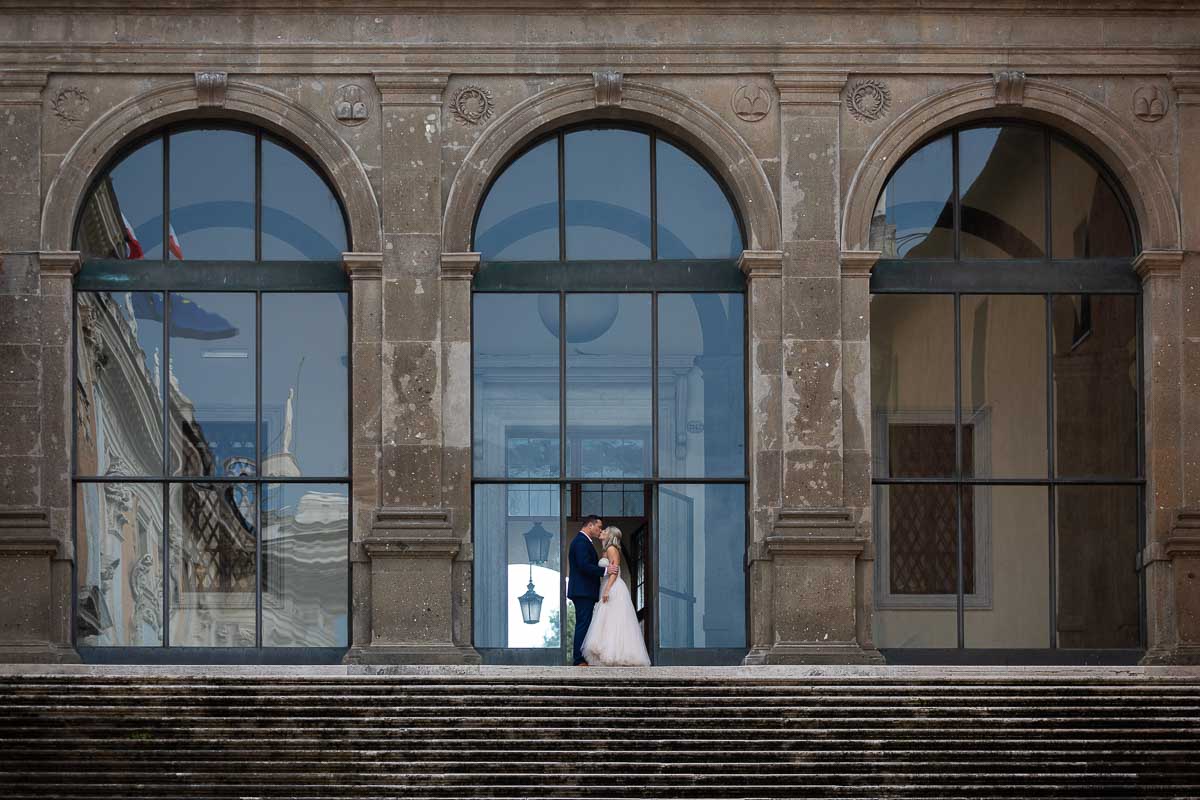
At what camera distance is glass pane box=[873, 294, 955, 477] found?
1172 inches

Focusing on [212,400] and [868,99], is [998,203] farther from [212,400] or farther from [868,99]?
[212,400]

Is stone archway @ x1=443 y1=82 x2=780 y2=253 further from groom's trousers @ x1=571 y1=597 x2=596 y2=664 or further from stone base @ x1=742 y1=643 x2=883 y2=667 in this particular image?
stone base @ x1=742 y1=643 x2=883 y2=667

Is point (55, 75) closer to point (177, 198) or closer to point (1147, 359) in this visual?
point (177, 198)

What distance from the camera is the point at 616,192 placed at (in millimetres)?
29984

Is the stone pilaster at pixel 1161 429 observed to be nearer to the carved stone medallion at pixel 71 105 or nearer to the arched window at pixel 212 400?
the arched window at pixel 212 400

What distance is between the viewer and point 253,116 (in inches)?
1167

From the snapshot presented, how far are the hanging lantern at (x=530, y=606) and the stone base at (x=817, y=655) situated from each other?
2.60 metres

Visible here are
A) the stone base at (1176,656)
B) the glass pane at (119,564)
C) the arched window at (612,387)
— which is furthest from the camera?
the arched window at (612,387)

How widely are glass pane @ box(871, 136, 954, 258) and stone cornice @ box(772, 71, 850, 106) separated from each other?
125 cm

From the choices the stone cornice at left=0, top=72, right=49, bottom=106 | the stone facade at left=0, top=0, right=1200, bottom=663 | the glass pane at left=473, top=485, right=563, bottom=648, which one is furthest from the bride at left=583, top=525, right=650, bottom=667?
the stone cornice at left=0, top=72, right=49, bottom=106

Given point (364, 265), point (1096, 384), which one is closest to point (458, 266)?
point (364, 265)

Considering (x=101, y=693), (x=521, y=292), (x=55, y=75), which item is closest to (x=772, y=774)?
(x=101, y=693)

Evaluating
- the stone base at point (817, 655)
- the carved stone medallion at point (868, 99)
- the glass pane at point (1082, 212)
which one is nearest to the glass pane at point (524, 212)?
the carved stone medallion at point (868, 99)

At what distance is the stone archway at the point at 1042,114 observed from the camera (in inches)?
1166
